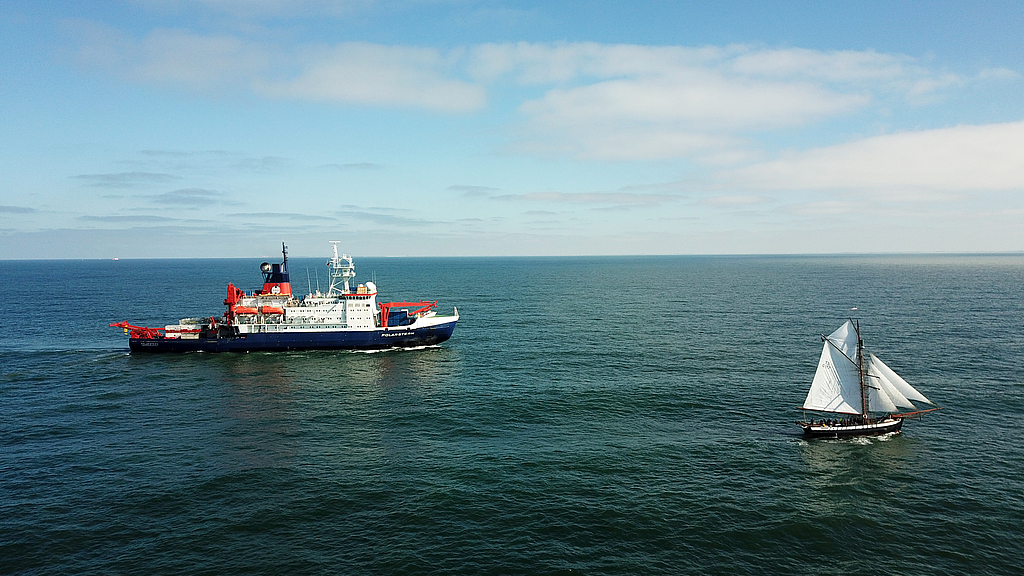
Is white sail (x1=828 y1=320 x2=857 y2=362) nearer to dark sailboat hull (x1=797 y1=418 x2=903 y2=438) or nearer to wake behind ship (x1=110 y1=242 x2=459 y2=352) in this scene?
dark sailboat hull (x1=797 y1=418 x2=903 y2=438)

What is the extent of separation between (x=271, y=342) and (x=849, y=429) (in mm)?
88645

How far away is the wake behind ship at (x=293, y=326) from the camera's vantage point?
92.2m

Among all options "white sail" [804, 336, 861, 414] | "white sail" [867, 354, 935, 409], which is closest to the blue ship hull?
"white sail" [804, 336, 861, 414]

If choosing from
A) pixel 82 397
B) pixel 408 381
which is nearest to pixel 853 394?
pixel 408 381

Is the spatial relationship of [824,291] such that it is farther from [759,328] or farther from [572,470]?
[572,470]

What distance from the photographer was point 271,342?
92.2 metres

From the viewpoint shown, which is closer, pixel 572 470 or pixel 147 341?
pixel 572 470

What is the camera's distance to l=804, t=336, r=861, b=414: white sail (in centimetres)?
5234

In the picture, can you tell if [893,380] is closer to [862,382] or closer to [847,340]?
[862,382]

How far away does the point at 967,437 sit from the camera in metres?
49.8

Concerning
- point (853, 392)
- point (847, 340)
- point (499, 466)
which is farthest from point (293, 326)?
point (853, 392)

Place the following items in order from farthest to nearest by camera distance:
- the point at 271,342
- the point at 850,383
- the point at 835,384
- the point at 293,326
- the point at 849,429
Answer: the point at 293,326 → the point at 271,342 → the point at 835,384 → the point at 850,383 → the point at 849,429

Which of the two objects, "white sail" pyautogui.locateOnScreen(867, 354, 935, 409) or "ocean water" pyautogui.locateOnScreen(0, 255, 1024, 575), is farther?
"white sail" pyautogui.locateOnScreen(867, 354, 935, 409)

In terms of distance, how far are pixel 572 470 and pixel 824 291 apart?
183m
